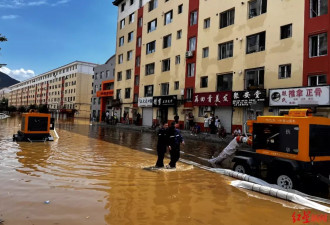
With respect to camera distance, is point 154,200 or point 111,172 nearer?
point 154,200

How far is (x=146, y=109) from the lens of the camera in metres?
35.2

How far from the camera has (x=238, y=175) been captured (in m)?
7.88

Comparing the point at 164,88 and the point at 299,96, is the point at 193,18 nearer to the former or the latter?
the point at 164,88

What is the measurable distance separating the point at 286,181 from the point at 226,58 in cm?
1848

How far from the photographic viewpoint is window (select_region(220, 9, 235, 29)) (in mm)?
24203

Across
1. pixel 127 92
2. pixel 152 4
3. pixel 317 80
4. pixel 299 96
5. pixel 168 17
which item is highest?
pixel 152 4

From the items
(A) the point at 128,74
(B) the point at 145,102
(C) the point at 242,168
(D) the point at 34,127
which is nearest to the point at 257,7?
(B) the point at 145,102

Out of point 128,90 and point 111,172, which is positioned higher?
point 128,90

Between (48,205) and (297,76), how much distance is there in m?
17.7

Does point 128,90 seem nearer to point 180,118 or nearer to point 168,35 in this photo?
point 168,35

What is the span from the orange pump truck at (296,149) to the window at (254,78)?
14.2m

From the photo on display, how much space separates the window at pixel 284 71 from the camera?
19.2 meters

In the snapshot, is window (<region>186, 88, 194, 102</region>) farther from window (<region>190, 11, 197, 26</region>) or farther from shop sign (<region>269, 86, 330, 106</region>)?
shop sign (<region>269, 86, 330, 106</region>)

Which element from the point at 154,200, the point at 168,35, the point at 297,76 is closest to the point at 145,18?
the point at 168,35
